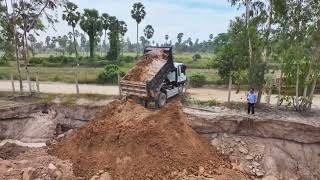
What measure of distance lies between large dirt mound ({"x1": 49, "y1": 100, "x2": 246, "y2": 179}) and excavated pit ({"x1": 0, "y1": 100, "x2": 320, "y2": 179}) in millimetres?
1095

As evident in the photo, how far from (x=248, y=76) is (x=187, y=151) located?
6.95m

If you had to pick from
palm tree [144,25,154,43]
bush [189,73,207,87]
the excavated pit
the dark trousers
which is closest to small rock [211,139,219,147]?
the excavated pit

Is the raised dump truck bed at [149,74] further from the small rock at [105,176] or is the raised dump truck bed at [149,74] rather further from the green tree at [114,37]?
the green tree at [114,37]

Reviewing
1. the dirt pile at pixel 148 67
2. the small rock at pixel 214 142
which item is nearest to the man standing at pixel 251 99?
the small rock at pixel 214 142

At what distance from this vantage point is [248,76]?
22797 millimetres

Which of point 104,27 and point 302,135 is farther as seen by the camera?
point 104,27

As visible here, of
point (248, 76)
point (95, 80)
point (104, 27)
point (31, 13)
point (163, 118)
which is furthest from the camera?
point (104, 27)

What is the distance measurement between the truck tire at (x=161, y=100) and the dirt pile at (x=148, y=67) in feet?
4.77

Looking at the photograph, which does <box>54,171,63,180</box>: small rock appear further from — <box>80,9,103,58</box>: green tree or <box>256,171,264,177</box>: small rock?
<box>80,9,103,58</box>: green tree

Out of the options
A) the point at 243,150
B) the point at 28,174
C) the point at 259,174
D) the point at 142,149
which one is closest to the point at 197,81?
the point at 243,150

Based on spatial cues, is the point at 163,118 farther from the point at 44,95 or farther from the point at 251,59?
the point at 44,95

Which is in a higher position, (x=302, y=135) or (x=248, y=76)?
(x=248, y=76)

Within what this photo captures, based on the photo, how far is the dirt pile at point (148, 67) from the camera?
857 inches

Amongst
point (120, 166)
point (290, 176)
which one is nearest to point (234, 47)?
point (290, 176)
